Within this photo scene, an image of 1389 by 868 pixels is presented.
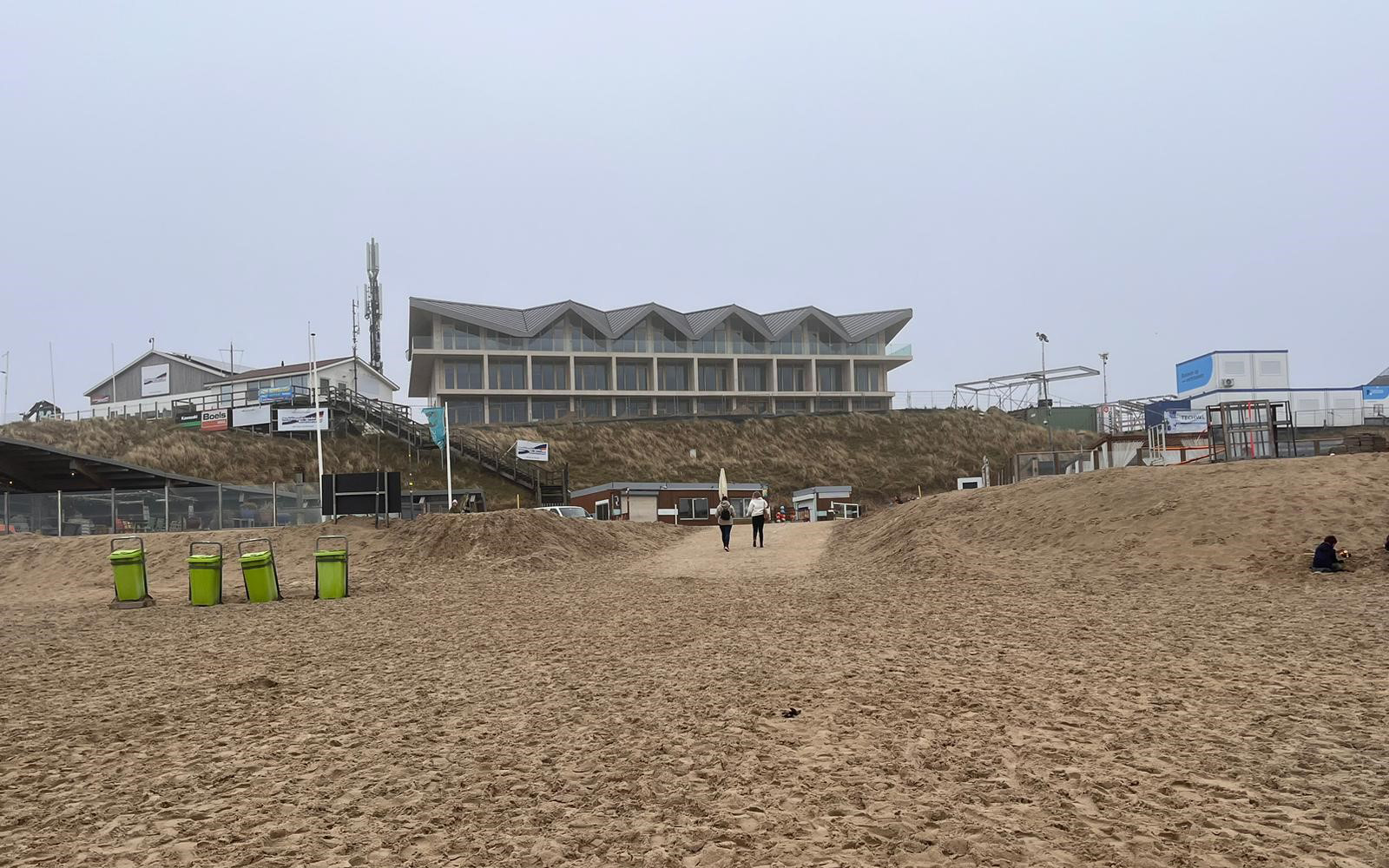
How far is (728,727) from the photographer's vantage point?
269 inches

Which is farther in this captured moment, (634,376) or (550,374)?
(634,376)

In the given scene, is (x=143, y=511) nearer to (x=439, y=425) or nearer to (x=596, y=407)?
(x=439, y=425)

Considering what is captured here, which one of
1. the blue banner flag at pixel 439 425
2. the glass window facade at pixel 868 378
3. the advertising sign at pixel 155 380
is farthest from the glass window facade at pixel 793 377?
the advertising sign at pixel 155 380

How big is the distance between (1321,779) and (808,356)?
77.0 m

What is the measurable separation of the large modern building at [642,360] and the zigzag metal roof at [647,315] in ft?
0.33

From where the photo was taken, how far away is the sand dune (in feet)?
15.4

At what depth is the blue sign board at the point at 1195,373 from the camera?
6469 centimetres

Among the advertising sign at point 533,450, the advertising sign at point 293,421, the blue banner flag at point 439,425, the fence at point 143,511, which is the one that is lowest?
the fence at point 143,511

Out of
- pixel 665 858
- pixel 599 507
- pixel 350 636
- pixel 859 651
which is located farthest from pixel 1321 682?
pixel 599 507

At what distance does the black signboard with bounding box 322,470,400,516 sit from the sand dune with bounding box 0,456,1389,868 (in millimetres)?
9758

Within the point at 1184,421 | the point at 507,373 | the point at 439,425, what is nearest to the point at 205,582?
the point at 439,425

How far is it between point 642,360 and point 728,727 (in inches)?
2817

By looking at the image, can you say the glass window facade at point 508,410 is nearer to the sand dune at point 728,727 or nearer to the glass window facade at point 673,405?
the glass window facade at point 673,405

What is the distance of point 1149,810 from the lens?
4.88m
